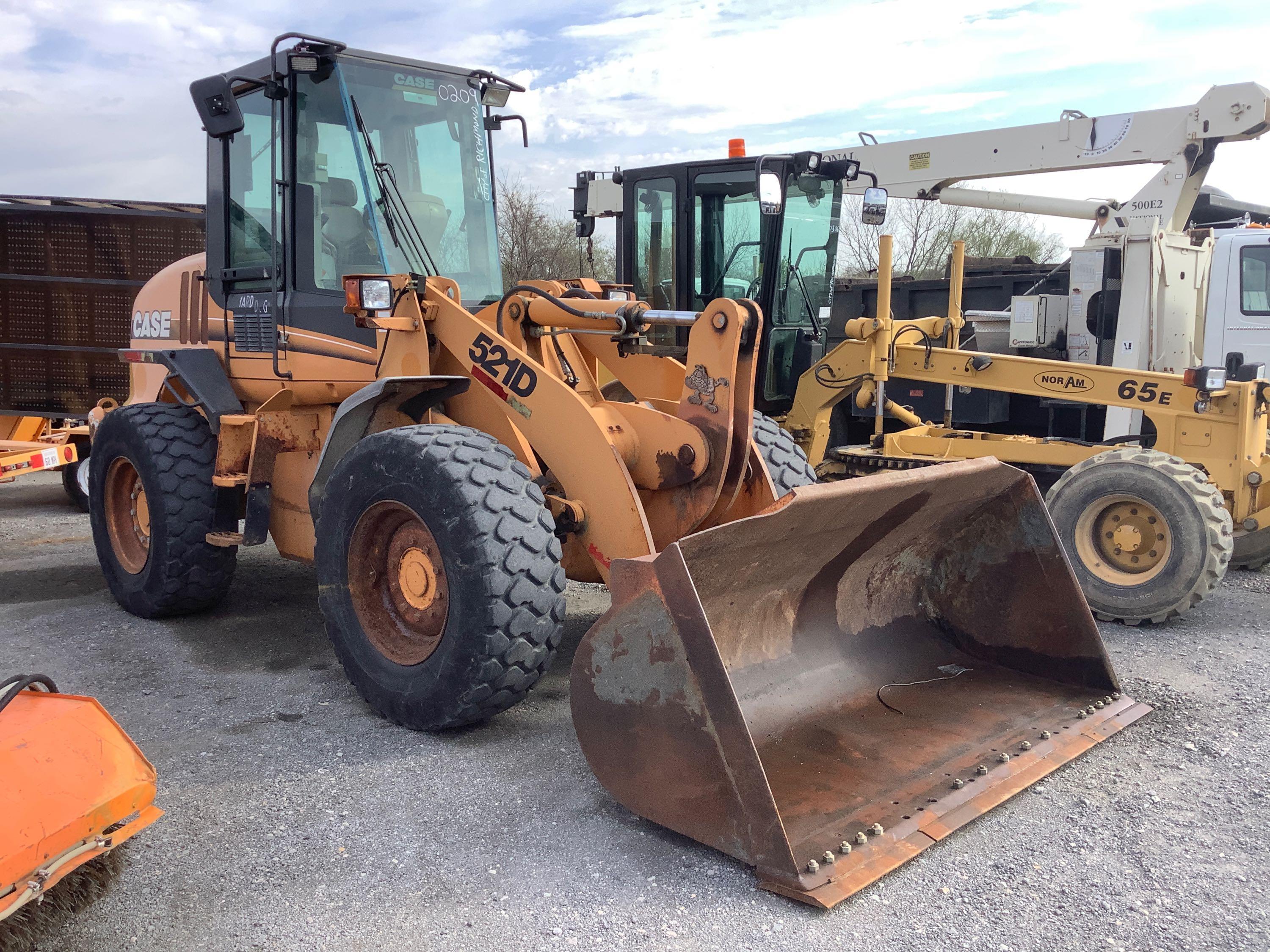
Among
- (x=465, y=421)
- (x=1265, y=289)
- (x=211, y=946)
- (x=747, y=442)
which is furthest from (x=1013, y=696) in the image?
(x=1265, y=289)

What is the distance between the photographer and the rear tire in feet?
30.7

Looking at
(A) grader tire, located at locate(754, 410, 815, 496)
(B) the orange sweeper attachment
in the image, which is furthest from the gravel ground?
(A) grader tire, located at locate(754, 410, 815, 496)

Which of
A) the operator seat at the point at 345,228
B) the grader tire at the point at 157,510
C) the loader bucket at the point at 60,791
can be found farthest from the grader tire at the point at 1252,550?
the loader bucket at the point at 60,791

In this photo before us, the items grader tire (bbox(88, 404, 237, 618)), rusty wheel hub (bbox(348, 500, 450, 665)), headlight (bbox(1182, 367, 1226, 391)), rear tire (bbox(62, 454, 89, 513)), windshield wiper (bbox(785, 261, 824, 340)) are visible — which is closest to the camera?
rusty wheel hub (bbox(348, 500, 450, 665))

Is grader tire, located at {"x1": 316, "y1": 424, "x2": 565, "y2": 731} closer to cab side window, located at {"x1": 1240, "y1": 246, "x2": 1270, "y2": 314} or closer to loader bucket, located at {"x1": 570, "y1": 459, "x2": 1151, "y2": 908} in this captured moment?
loader bucket, located at {"x1": 570, "y1": 459, "x2": 1151, "y2": 908}

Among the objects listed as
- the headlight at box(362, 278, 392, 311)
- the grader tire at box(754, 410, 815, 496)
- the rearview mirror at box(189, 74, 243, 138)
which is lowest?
the grader tire at box(754, 410, 815, 496)

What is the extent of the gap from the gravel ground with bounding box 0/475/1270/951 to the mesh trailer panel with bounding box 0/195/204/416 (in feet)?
20.0

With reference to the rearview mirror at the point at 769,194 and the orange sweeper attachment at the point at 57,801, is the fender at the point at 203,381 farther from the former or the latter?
the rearview mirror at the point at 769,194

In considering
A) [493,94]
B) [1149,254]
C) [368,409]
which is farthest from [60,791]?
[1149,254]

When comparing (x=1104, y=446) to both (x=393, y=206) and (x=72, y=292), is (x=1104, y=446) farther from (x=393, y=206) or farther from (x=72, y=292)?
(x=72, y=292)

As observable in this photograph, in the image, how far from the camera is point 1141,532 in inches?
224

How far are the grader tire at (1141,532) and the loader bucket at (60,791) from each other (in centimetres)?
442

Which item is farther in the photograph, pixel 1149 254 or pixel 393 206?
pixel 1149 254

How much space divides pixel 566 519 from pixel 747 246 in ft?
14.1
